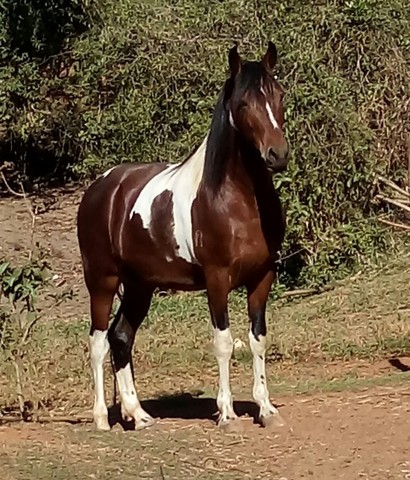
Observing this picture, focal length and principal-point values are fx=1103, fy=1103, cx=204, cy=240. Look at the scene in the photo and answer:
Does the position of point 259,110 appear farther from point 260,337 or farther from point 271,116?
point 260,337

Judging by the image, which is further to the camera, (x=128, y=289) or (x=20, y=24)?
(x=20, y=24)

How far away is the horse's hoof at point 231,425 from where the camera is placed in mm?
6488

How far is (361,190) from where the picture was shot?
13375 mm

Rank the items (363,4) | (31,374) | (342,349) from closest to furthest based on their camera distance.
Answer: (31,374) → (342,349) → (363,4)

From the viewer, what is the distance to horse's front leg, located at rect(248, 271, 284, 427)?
6.63 metres

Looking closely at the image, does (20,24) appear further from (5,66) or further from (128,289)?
(128,289)

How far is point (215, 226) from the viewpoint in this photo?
21.1ft

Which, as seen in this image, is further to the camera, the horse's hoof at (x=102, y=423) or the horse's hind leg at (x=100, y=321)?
the horse's hind leg at (x=100, y=321)

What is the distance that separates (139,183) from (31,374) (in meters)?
2.62

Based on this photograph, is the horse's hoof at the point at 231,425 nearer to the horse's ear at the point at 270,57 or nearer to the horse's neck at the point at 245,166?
the horse's neck at the point at 245,166

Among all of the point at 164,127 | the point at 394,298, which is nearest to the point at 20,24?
the point at 164,127

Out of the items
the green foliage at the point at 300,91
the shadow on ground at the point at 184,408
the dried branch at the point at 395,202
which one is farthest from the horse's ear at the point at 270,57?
the green foliage at the point at 300,91

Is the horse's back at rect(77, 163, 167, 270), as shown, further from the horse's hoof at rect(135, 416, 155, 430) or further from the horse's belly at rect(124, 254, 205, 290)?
the horse's hoof at rect(135, 416, 155, 430)

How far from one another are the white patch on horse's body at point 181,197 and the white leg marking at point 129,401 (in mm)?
1103
